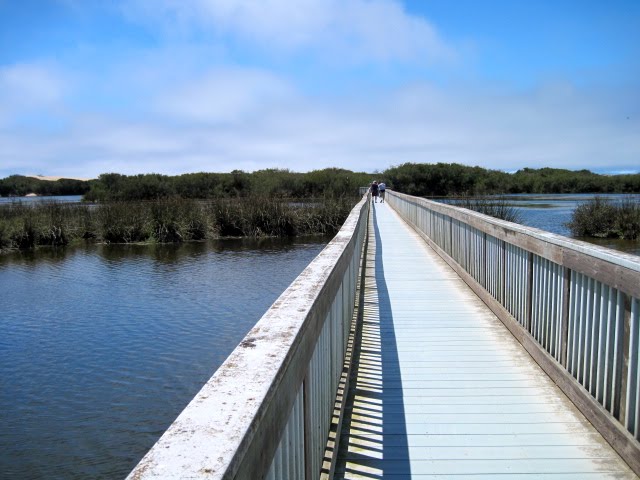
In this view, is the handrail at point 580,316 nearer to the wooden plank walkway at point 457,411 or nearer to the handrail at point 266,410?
the wooden plank walkway at point 457,411

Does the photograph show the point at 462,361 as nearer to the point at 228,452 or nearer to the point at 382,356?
the point at 382,356

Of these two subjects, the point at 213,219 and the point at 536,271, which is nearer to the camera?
the point at 536,271

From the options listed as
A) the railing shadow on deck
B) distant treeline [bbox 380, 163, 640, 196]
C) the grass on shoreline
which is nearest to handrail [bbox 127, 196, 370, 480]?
the railing shadow on deck

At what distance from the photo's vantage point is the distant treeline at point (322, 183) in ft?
203

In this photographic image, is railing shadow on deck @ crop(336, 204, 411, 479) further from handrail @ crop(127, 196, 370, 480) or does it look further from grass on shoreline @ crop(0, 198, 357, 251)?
grass on shoreline @ crop(0, 198, 357, 251)

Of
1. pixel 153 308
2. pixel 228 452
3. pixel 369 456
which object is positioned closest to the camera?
pixel 228 452

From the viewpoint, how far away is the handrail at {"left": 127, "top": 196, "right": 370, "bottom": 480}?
1238 millimetres

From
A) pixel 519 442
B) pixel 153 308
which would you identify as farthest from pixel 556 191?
pixel 519 442

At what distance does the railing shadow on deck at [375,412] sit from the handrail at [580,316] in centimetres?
122

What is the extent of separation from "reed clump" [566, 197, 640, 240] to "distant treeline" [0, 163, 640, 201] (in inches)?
617

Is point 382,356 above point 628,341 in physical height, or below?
below

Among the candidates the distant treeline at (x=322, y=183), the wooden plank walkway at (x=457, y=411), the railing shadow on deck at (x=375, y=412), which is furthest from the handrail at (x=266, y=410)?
the distant treeline at (x=322, y=183)

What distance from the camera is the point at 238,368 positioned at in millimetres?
1795

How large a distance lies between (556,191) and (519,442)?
385 ft
